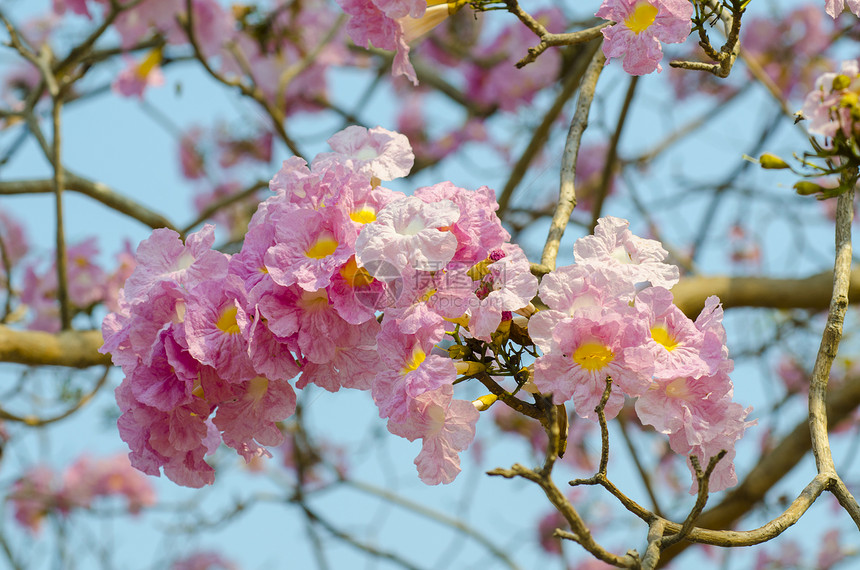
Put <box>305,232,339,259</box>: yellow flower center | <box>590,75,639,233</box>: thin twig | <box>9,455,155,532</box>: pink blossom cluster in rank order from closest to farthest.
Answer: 1. <box>305,232,339,259</box>: yellow flower center
2. <box>590,75,639,233</box>: thin twig
3. <box>9,455,155,532</box>: pink blossom cluster

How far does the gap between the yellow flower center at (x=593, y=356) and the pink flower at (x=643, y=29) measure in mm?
574

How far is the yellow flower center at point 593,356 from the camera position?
1.12 metres

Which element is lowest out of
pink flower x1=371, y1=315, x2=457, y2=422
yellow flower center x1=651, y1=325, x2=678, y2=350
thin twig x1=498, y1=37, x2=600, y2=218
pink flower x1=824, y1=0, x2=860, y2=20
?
pink flower x1=371, y1=315, x2=457, y2=422

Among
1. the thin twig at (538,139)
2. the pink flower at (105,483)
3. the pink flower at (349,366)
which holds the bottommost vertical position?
the pink flower at (105,483)

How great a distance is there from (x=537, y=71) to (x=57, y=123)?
2.78 m

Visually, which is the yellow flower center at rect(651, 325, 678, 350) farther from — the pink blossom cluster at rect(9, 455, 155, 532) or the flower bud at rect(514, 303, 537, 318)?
the pink blossom cluster at rect(9, 455, 155, 532)

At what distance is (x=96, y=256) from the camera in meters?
3.08

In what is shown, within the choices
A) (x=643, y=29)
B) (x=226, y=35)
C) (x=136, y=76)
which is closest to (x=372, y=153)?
(x=643, y=29)

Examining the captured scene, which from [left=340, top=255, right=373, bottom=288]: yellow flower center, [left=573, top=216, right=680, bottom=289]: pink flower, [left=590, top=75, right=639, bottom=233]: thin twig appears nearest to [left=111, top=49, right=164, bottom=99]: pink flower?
[left=590, top=75, right=639, bottom=233]: thin twig

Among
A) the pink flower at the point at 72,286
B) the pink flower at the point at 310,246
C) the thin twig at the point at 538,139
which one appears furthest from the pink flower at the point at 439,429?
the pink flower at the point at 72,286

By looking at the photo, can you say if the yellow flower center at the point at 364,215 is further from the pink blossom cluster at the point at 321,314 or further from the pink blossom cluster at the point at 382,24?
the pink blossom cluster at the point at 382,24

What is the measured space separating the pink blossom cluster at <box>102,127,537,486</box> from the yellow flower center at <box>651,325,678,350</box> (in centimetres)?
20

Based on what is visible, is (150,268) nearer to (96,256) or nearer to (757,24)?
(96,256)

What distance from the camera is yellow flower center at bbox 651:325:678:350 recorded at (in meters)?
1.17
